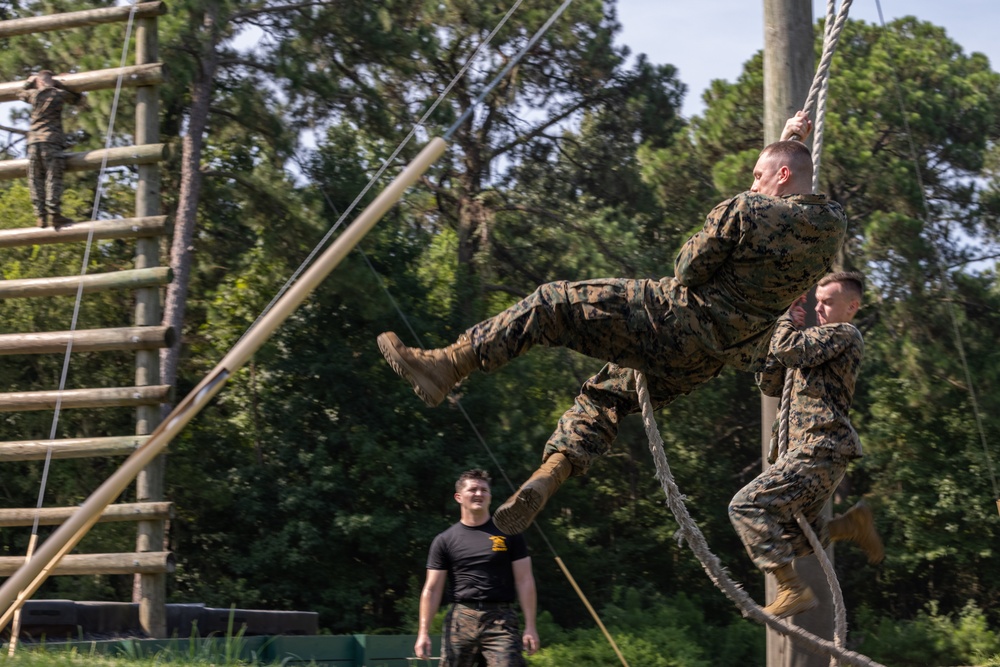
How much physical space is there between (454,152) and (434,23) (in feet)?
8.15

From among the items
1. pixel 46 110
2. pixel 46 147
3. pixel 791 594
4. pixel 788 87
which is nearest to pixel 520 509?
pixel 791 594

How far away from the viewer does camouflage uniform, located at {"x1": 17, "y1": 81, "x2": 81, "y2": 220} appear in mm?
9477

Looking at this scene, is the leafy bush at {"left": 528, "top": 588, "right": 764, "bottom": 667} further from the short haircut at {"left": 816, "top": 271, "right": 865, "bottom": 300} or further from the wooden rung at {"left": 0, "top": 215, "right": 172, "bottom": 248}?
the short haircut at {"left": 816, "top": 271, "right": 865, "bottom": 300}

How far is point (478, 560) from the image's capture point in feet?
22.2

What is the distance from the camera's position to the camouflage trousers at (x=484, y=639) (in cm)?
664

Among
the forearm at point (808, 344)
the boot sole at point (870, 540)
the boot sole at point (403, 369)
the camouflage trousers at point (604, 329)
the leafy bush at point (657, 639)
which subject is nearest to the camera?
the boot sole at point (403, 369)

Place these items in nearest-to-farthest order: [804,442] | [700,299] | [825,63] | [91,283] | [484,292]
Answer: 1. [700,299]
2. [804,442]
3. [825,63]
4. [91,283]
5. [484,292]

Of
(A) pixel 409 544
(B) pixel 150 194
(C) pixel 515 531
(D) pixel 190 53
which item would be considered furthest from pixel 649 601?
(C) pixel 515 531

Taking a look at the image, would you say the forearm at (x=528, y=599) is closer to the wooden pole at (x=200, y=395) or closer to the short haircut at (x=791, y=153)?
the short haircut at (x=791, y=153)

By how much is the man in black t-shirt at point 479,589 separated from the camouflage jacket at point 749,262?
7.78 ft

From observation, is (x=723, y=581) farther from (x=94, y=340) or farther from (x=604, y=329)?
(x=94, y=340)

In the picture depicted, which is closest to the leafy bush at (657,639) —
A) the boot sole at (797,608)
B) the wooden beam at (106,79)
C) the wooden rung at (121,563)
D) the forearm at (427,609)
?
the wooden rung at (121,563)

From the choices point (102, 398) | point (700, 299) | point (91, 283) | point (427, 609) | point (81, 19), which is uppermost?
point (81, 19)

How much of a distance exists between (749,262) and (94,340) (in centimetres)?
593
